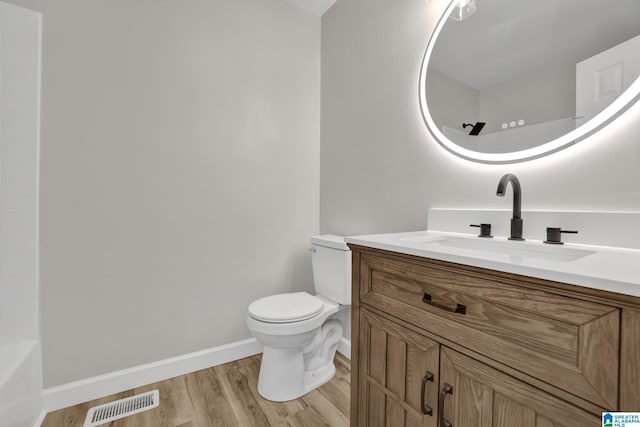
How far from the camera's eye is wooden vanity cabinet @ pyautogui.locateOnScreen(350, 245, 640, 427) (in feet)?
1.68

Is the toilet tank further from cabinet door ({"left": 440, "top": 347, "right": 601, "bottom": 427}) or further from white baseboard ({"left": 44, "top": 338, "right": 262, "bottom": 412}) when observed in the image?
cabinet door ({"left": 440, "top": 347, "right": 601, "bottom": 427})

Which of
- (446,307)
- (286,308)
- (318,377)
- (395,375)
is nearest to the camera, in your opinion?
(446,307)

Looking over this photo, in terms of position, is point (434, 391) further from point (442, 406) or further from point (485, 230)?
point (485, 230)

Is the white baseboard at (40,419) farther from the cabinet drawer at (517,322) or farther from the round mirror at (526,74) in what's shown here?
the round mirror at (526,74)

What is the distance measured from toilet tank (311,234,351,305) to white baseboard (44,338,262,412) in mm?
650

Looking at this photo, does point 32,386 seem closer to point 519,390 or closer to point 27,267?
point 27,267

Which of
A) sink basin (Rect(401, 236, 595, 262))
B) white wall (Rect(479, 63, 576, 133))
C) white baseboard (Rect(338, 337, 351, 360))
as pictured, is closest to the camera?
sink basin (Rect(401, 236, 595, 262))

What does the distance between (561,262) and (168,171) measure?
5.94 ft

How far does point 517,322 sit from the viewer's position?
628 mm

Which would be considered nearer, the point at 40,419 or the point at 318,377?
the point at 40,419

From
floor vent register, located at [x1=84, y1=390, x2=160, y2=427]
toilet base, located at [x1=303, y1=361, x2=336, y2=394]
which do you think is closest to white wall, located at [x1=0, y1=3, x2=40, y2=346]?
floor vent register, located at [x1=84, y1=390, x2=160, y2=427]

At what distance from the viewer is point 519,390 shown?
62 centimetres

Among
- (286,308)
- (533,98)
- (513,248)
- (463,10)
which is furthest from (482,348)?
(463,10)

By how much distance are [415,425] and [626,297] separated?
2.07ft
